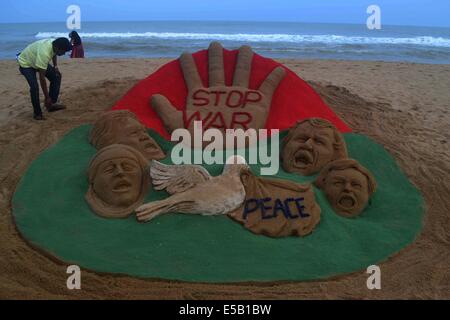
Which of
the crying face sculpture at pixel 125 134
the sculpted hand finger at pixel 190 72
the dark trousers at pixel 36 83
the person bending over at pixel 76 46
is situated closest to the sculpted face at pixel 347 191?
the crying face sculpture at pixel 125 134

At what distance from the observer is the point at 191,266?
311cm

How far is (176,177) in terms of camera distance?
380 cm

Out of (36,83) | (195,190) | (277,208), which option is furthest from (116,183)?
(36,83)

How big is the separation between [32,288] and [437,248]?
3274 millimetres

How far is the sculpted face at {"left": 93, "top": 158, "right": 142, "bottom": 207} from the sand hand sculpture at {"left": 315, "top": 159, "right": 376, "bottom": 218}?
181cm

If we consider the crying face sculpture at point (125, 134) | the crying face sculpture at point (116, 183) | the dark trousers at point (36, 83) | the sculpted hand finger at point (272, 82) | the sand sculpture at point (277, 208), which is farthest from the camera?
the dark trousers at point (36, 83)

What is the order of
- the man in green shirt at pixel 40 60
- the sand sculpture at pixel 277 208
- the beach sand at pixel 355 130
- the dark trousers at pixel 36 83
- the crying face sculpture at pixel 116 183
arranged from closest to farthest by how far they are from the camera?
the beach sand at pixel 355 130 → the sand sculpture at pixel 277 208 → the crying face sculpture at pixel 116 183 → the man in green shirt at pixel 40 60 → the dark trousers at pixel 36 83

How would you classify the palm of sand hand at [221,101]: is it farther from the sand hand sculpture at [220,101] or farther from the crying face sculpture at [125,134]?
the crying face sculpture at [125,134]

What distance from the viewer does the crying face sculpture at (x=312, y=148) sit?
168 inches

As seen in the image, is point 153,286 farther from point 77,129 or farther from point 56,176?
point 77,129

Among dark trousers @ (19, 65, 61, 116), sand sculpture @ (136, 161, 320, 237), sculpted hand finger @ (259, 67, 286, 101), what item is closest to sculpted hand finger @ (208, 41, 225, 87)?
sculpted hand finger @ (259, 67, 286, 101)

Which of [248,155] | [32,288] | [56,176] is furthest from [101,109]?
[32,288]

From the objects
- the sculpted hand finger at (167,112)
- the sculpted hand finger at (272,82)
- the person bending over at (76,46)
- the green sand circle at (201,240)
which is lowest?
the green sand circle at (201,240)

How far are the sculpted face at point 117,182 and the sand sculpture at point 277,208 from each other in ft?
3.13
